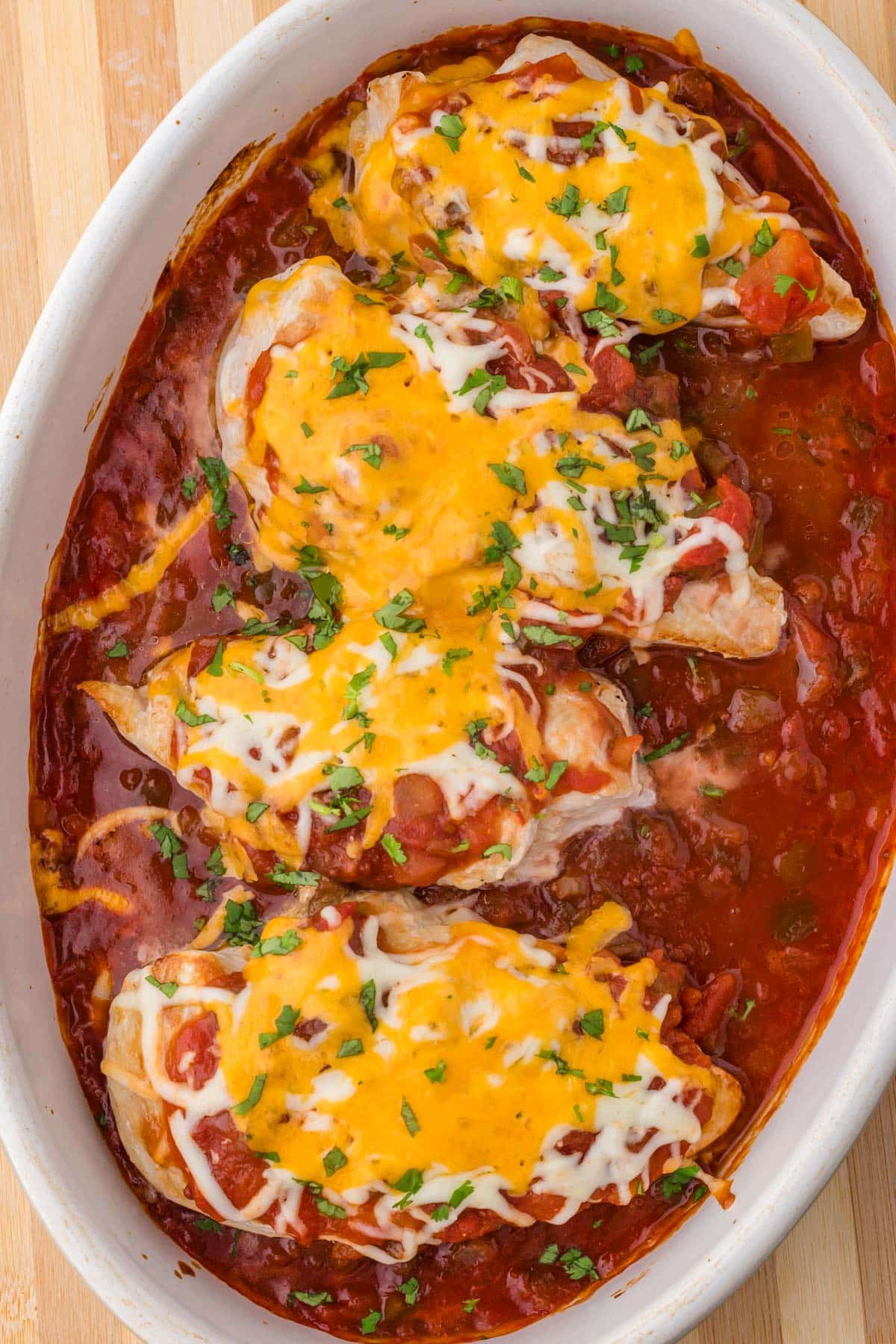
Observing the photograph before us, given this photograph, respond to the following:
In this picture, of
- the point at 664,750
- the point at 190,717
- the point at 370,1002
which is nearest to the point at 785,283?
the point at 664,750

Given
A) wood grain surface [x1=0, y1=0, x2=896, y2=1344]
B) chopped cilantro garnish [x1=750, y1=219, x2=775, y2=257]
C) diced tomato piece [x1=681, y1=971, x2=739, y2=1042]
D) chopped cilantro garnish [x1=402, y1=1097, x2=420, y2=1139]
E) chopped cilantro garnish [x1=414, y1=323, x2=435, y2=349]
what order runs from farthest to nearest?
1. wood grain surface [x1=0, y1=0, x2=896, y2=1344]
2. diced tomato piece [x1=681, y1=971, x2=739, y2=1042]
3. chopped cilantro garnish [x1=750, y1=219, x2=775, y2=257]
4. chopped cilantro garnish [x1=414, y1=323, x2=435, y2=349]
5. chopped cilantro garnish [x1=402, y1=1097, x2=420, y2=1139]

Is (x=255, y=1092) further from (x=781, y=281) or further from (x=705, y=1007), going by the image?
(x=781, y=281)

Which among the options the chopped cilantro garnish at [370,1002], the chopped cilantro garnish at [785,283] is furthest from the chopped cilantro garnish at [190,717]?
the chopped cilantro garnish at [785,283]

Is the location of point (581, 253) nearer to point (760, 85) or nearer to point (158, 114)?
point (760, 85)

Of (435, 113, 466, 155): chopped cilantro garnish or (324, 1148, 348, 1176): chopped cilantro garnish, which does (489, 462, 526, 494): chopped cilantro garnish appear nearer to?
(435, 113, 466, 155): chopped cilantro garnish

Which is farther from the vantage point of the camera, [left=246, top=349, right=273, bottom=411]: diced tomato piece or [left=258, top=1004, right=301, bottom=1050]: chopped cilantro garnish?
[left=246, top=349, right=273, bottom=411]: diced tomato piece

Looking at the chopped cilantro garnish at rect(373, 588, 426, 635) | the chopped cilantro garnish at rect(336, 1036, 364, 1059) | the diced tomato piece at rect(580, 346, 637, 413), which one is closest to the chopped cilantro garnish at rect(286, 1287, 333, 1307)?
the chopped cilantro garnish at rect(336, 1036, 364, 1059)

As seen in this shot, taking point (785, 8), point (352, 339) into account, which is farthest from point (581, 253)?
point (785, 8)
